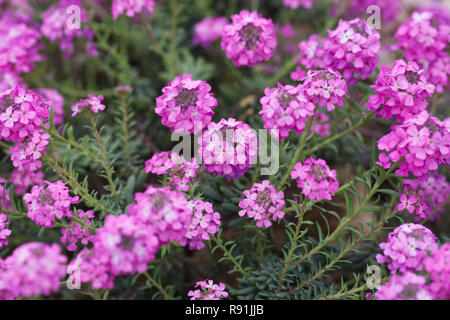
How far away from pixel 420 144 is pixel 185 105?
1.34 metres

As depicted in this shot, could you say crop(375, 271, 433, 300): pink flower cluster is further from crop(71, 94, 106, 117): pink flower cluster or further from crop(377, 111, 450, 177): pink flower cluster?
crop(71, 94, 106, 117): pink flower cluster

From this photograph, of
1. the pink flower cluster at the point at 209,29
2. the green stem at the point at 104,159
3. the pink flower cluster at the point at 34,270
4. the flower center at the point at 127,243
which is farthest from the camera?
the pink flower cluster at the point at 209,29

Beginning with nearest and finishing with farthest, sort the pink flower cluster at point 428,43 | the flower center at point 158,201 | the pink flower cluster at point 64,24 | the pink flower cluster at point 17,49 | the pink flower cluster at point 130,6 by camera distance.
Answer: the flower center at point 158,201 < the pink flower cluster at point 428,43 < the pink flower cluster at point 130,6 < the pink flower cluster at point 17,49 < the pink flower cluster at point 64,24

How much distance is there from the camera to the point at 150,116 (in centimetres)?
419

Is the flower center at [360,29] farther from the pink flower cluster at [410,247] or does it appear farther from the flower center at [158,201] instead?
the flower center at [158,201]

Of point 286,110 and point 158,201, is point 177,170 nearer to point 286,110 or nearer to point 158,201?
point 158,201

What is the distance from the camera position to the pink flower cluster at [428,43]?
9.87ft

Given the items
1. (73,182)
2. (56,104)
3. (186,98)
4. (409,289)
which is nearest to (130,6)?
(56,104)

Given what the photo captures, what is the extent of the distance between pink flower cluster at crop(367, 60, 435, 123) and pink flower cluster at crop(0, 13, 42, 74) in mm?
2943

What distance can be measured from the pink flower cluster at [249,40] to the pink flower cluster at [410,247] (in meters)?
1.44

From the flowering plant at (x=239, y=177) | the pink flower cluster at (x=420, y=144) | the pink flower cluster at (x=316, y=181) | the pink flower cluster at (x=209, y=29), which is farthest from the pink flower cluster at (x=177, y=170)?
the pink flower cluster at (x=209, y=29)

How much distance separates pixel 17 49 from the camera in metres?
3.58

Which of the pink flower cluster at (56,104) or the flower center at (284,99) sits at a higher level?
the pink flower cluster at (56,104)
